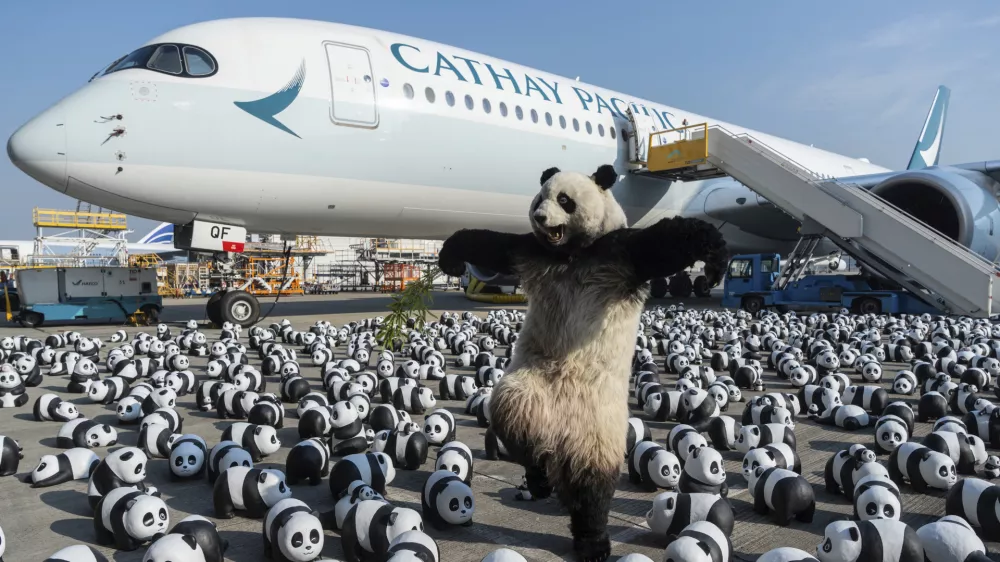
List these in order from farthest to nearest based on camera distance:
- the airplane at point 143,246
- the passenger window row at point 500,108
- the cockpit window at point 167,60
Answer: the airplane at point 143,246 < the passenger window row at point 500,108 < the cockpit window at point 167,60

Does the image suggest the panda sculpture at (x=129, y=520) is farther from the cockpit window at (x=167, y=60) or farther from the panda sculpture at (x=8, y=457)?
the cockpit window at (x=167, y=60)

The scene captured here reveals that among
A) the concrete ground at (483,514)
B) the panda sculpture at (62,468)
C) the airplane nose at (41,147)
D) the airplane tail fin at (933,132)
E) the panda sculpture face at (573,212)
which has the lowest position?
the concrete ground at (483,514)

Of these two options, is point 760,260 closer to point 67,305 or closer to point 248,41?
point 248,41

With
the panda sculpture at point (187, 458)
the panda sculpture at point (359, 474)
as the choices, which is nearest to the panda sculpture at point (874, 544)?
the panda sculpture at point (359, 474)

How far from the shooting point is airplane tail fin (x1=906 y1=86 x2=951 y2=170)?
118ft

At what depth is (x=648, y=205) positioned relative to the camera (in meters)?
18.9

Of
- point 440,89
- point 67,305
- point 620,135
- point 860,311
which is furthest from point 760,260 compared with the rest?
point 67,305

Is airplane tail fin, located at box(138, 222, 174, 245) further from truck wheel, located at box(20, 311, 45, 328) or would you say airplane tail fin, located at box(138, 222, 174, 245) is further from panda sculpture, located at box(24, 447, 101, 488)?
panda sculpture, located at box(24, 447, 101, 488)

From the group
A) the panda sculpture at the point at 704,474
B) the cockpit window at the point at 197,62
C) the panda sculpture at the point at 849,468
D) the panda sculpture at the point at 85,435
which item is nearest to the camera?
the panda sculpture at the point at 849,468

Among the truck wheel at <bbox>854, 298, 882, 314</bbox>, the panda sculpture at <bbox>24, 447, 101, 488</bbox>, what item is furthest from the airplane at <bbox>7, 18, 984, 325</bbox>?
the panda sculpture at <bbox>24, 447, 101, 488</bbox>

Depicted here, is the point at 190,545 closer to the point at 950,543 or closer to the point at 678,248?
the point at 678,248

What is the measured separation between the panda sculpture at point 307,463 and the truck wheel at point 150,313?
1405 centimetres

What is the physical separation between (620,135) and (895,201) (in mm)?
7778

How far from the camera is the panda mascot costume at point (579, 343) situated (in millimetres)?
3244
